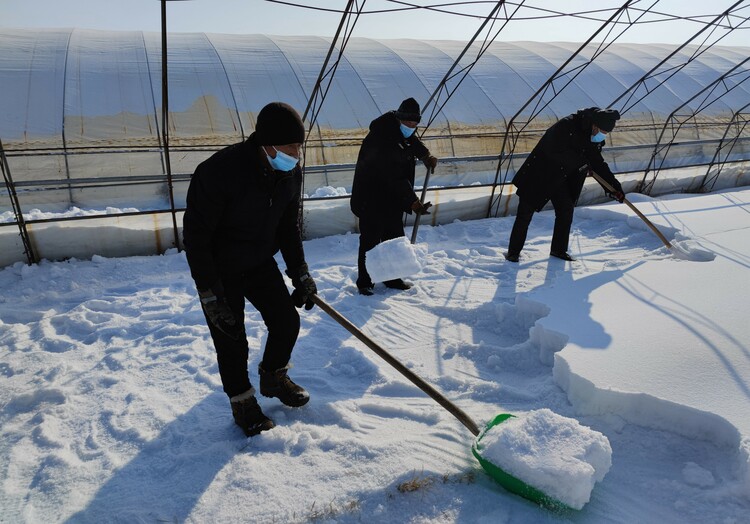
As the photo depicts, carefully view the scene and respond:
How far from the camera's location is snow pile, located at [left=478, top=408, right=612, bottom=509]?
2.01 metres

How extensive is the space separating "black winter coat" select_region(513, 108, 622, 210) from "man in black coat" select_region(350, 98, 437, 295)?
140cm

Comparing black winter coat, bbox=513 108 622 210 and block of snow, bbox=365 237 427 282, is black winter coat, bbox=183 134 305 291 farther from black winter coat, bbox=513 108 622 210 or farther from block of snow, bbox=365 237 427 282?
black winter coat, bbox=513 108 622 210

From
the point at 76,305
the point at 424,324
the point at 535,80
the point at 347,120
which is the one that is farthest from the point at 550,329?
the point at 535,80

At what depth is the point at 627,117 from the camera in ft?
39.7

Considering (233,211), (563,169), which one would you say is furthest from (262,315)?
(563,169)

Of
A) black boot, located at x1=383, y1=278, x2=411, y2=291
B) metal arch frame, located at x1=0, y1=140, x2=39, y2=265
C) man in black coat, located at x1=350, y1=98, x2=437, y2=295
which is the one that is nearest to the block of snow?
man in black coat, located at x1=350, y1=98, x2=437, y2=295

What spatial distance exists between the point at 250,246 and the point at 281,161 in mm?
460

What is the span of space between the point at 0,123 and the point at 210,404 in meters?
7.77

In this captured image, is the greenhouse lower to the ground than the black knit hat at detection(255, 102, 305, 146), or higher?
lower

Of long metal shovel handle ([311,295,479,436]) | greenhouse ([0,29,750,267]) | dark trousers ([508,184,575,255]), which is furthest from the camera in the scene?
greenhouse ([0,29,750,267])

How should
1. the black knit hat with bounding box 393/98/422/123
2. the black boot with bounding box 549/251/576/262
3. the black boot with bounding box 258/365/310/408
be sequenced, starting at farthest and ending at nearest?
the black boot with bounding box 549/251/576/262 → the black knit hat with bounding box 393/98/422/123 → the black boot with bounding box 258/365/310/408

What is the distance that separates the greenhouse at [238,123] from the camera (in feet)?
19.9

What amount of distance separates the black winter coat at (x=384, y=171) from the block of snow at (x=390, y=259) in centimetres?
55

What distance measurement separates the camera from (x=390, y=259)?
403 centimetres
